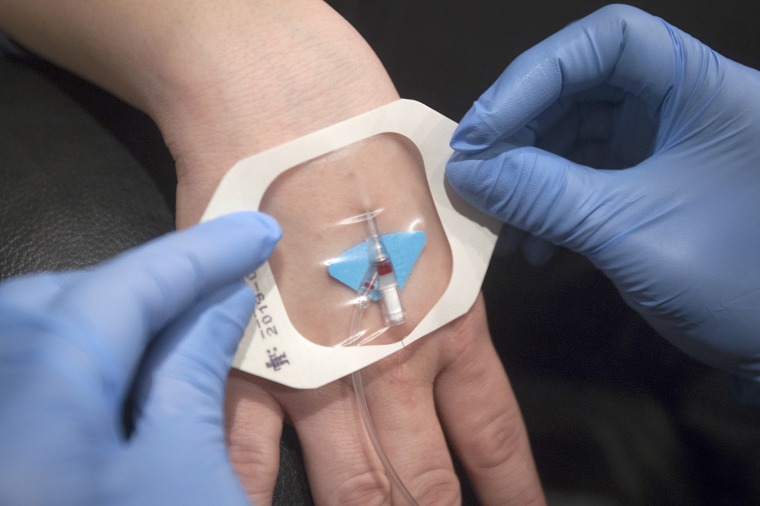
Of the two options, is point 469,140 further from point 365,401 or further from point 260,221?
point 365,401

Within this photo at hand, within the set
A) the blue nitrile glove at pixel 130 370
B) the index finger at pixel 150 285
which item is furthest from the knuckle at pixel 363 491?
the index finger at pixel 150 285

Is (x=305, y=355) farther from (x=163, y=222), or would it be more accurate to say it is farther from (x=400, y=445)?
(x=163, y=222)

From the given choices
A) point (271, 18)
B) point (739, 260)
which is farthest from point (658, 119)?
point (271, 18)

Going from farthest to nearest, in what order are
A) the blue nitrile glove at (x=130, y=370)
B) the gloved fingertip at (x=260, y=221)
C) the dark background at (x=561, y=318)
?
the dark background at (x=561, y=318)
the gloved fingertip at (x=260, y=221)
the blue nitrile glove at (x=130, y=370)

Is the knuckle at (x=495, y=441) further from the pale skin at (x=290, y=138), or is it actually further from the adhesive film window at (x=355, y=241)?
the adhesive film window at (x=355, y=241)

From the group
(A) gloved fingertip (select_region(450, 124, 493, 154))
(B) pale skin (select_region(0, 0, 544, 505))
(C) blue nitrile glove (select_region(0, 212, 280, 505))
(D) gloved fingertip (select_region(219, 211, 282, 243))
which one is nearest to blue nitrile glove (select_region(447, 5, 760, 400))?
(A) gloved fingertip (select_region(450, 124, 493, 154))

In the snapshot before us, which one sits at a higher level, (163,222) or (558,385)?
(163,222)
